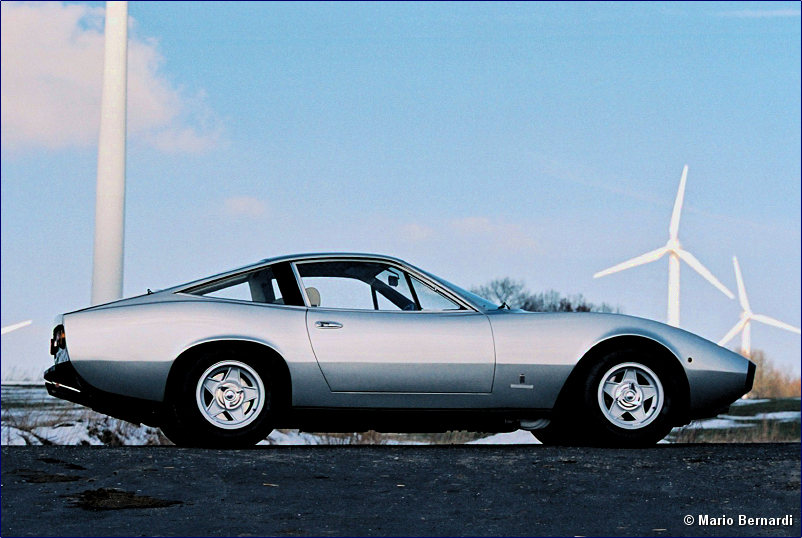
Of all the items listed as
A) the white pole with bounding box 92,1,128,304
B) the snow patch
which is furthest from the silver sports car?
the snow patch

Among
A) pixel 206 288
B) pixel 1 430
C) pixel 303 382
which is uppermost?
pixel 206 288

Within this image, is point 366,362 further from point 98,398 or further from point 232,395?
point 98,398

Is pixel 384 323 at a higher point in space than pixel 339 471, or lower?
higher

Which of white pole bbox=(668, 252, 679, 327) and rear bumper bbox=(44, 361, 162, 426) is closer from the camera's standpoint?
rear bumper bbox=(44, 361, 162, 426)

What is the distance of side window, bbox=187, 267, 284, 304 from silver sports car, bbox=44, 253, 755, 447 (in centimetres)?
1

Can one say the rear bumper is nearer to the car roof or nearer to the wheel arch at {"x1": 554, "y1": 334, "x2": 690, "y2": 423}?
the car roof

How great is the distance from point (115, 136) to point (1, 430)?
535cm

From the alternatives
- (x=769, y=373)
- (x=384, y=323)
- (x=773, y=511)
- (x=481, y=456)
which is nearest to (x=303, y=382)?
(x=384, y=323)

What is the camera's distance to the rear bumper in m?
7.40

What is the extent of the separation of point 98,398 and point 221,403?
86 centimetres

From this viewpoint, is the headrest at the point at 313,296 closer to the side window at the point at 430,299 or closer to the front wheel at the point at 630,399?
the side window at the point at 430,299

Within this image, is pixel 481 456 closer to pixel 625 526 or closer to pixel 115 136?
pixel 625 526

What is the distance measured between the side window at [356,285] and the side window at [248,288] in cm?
23

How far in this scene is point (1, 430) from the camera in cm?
1339
